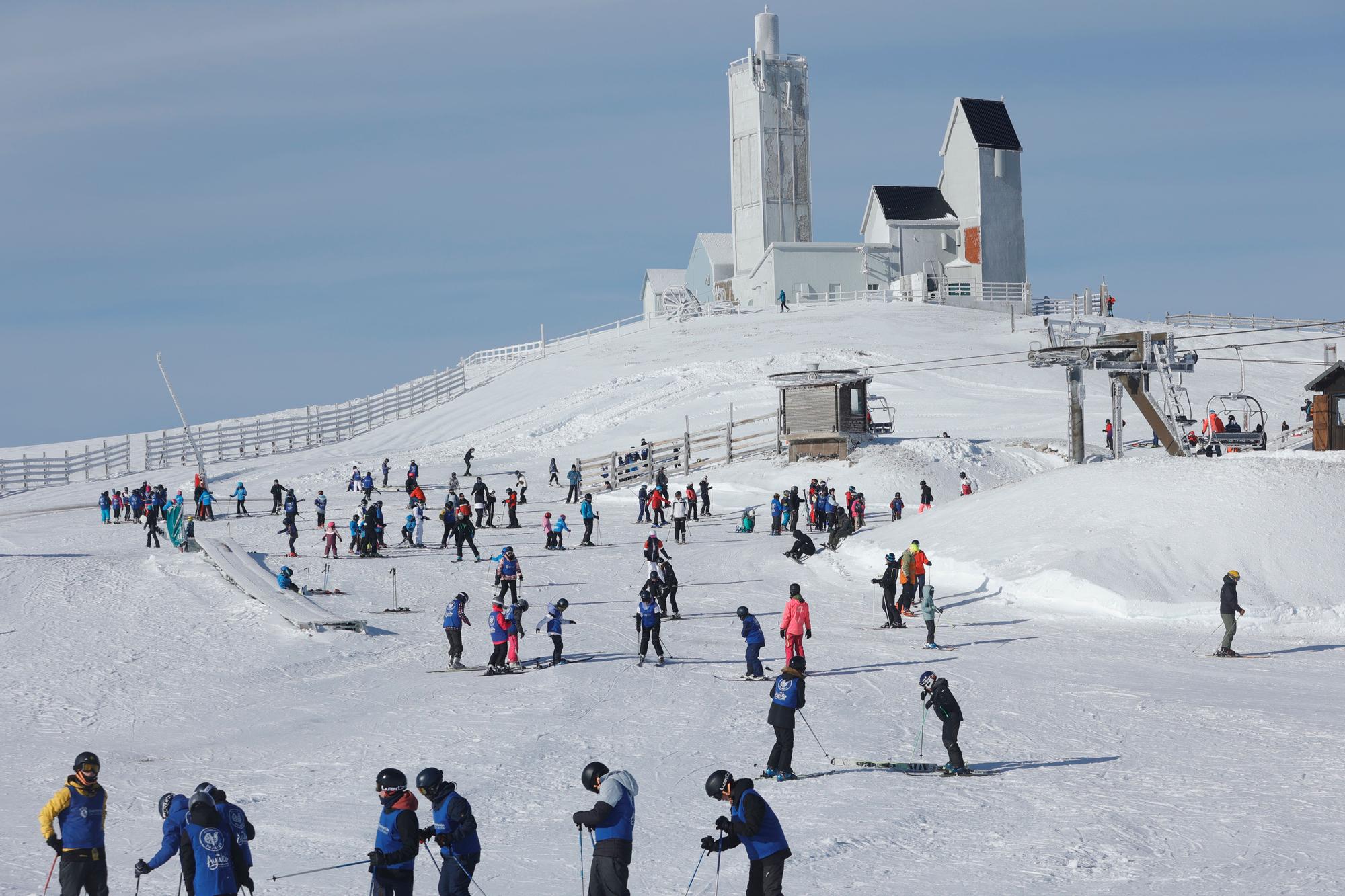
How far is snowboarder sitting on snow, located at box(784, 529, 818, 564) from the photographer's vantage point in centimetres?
2866

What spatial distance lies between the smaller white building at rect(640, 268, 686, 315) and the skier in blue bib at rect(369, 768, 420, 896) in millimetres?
81657

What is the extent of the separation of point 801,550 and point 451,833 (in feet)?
68.6

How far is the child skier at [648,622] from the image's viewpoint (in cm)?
1848

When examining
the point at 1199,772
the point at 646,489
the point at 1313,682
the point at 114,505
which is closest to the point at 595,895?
the point at 1199,772

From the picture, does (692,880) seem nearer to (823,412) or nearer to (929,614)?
(929,614)

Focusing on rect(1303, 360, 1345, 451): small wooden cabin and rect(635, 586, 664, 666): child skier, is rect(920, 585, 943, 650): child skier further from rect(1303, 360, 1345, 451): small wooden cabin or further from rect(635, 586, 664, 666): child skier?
rect(1303, 360, 1345, 451): small wooden cabin

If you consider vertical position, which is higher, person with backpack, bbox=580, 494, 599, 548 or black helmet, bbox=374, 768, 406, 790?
person with backpack, bbox=580, 494, 599, 548

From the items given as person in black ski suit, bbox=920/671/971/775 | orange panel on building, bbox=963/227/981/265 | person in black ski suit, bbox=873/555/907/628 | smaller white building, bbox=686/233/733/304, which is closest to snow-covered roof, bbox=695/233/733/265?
smaller white building, bbox=686/233/733/304

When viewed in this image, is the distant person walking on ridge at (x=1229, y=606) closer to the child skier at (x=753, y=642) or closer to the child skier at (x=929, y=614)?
the child skier at (x=929, y=614)

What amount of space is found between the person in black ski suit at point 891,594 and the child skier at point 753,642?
16.0 ft

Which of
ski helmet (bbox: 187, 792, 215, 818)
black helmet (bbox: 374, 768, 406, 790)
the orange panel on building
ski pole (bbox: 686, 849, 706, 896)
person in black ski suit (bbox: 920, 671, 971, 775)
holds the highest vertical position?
the orange panel on building

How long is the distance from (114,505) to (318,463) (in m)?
13.6

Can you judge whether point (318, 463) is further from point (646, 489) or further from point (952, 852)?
point (952, 852)

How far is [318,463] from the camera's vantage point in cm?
4938
